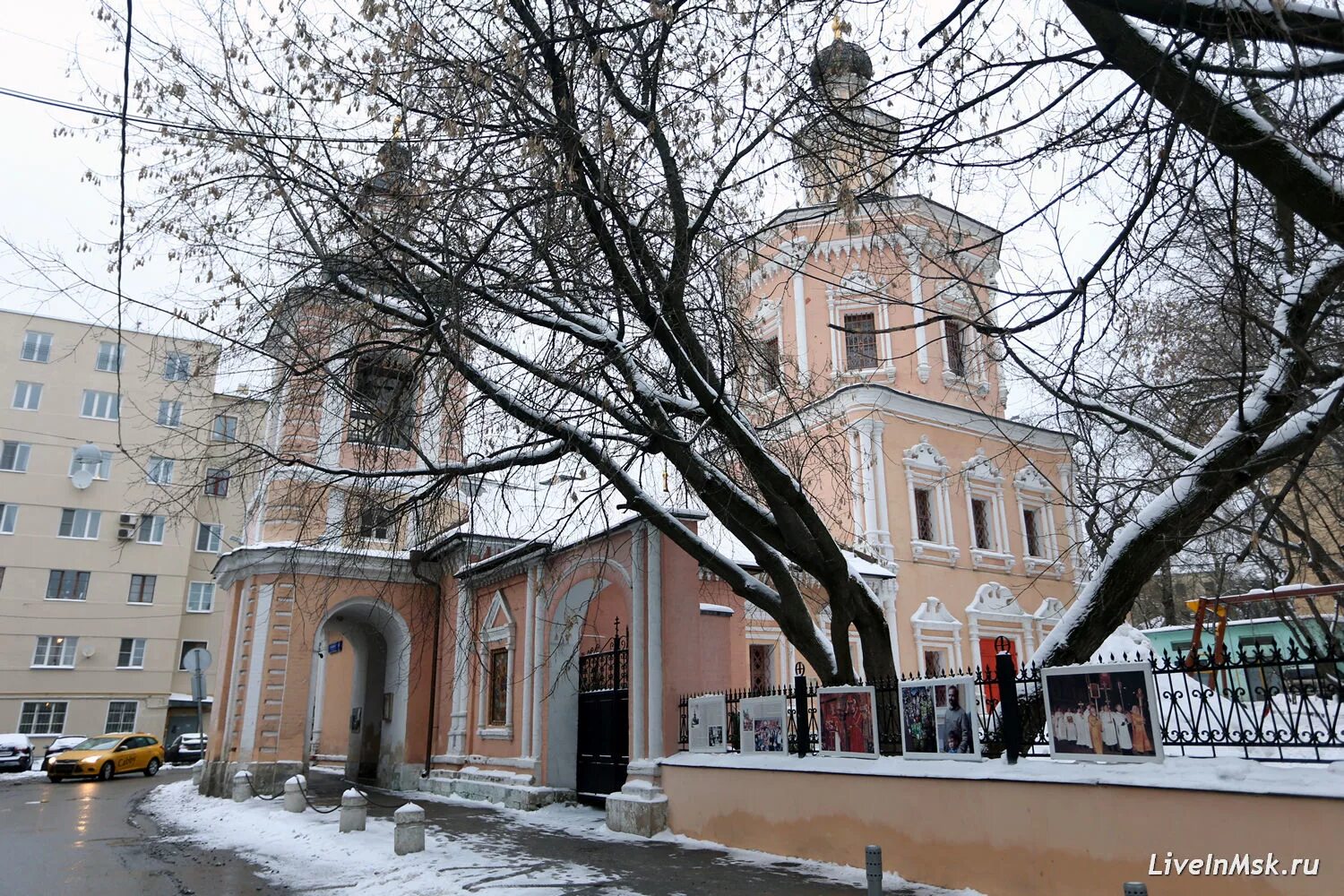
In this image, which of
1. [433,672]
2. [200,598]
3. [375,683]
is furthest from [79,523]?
[433,672]

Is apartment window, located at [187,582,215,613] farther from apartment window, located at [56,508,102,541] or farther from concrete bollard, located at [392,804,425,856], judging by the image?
concrete bollard, located at [392,804,425,856]

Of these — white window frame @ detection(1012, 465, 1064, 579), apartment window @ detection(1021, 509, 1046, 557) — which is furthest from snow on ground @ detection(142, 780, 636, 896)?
apartment window @ detection(1021, 509, 1046, 557)

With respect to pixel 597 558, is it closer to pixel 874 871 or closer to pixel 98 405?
pixel 874 871

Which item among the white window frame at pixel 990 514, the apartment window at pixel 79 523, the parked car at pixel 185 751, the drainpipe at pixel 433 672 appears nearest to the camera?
the drainpipe at pixel 433 672

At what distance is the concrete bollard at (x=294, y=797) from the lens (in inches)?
604

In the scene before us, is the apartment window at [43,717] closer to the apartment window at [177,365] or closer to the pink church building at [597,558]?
the pink church building at [597,558]

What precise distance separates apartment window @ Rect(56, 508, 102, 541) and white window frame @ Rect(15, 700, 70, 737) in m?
7.21

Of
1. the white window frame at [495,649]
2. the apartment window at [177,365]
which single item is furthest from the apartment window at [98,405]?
the apartment window at [177,365]

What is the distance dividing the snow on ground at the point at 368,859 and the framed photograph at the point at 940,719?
319 centimetres

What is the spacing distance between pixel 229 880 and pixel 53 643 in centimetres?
3594

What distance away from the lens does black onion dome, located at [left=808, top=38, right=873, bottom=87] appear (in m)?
7.00

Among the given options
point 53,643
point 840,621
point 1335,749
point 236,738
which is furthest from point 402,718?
point 53,643

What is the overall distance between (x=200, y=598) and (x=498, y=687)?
31006 mm

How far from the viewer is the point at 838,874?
8.80 metres
